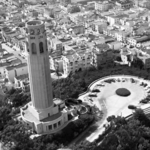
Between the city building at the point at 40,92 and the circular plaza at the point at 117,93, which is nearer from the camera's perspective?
the city building at the point at 40,92

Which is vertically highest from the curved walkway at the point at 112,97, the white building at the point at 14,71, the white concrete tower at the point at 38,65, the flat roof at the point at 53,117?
the white concrete tower at the point at 38,65

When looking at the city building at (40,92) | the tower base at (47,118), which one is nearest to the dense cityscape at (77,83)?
the tower base at (47,118)

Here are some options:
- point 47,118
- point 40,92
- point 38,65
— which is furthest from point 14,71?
point 38,65

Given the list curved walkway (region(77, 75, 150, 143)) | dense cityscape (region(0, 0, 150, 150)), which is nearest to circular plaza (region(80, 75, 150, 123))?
curved walkway (region(77, 75, 150, 143))

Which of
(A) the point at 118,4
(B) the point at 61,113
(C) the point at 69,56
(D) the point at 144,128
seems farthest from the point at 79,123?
(A) the point at 118,4

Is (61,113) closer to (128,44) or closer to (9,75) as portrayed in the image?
(9,75)

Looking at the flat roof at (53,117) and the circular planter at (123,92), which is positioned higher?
the flat roof at (53,117)

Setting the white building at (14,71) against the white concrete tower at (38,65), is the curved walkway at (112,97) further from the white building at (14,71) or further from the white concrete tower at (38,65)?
the white building at (14,71)
